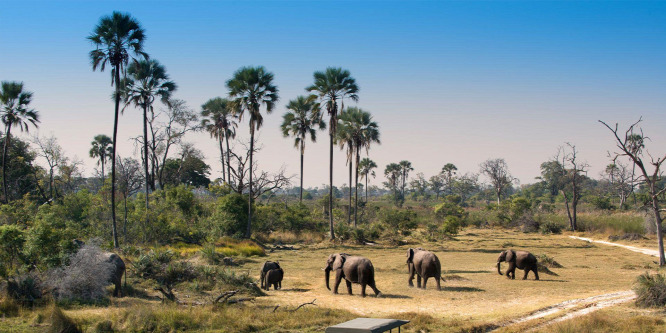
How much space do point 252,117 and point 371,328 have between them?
107 ft

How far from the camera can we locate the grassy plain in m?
11.5

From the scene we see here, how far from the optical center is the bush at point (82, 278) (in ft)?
44.8

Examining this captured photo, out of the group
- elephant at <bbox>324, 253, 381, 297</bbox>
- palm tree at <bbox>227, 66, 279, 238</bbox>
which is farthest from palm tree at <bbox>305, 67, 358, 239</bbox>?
elephant at <bbox>324, 253, 381, 297</bbox>

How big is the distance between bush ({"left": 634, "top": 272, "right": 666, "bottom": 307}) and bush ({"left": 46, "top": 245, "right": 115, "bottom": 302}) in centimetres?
1519

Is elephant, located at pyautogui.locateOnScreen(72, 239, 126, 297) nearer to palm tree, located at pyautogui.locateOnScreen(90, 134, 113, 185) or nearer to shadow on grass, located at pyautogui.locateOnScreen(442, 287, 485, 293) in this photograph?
shadow on grass, located at pyautogui.locateOnScreen(442, 287, 485, 293)

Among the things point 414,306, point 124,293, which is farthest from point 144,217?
point 414,306

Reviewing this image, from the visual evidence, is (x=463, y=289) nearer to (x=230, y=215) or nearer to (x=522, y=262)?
(x=522, y=262)

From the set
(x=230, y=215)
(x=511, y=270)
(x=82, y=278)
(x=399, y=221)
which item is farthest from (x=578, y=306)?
(x=399, y=221)

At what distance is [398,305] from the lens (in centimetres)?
1488

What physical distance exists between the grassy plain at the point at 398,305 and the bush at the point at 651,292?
388 millimetres

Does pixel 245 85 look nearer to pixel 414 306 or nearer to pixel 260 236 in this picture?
pixel 260 236

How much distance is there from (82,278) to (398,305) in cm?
912

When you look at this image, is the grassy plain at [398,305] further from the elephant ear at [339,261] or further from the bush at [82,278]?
the elephant ear at [339,261]

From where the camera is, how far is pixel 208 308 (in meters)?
13.0
